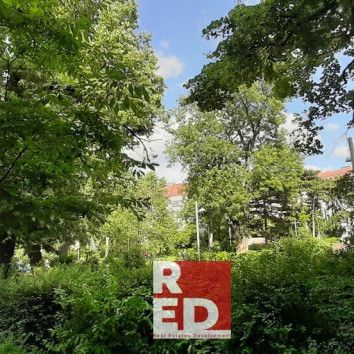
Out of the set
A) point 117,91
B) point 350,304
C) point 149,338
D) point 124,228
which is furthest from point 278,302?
point 124,228

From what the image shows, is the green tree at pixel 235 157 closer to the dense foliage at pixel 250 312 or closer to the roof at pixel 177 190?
the roof at pixel 177 190

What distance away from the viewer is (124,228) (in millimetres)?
26828

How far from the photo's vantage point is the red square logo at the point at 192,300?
4.90 metres

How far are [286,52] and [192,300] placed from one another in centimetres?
573

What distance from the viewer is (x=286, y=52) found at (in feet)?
28.6

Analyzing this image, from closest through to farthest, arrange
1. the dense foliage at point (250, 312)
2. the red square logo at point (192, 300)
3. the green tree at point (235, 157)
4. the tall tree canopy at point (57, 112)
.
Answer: the tall tree canopy at point (57, 112) → the dense foliage at point (250, 312) → the red square logo at point (192, 300) → the green tree at point (235, 157)

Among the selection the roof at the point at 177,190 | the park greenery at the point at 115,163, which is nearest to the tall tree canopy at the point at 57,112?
the park greenery at the point at 115,163

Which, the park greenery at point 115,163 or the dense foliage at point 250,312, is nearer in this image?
the park greenery at point 115,163

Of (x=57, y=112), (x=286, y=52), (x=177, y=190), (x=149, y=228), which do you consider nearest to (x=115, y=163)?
(x=57, y=112)

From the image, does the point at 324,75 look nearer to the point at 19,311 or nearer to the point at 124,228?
the point at 19,311

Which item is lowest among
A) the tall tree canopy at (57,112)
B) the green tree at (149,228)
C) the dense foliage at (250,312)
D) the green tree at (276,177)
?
the dense foliage at (250,312)

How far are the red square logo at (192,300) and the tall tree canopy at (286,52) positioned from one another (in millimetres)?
4157

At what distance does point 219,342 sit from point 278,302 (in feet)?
2.54

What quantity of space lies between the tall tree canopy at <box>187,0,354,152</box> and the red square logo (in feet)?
13.6
